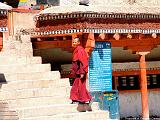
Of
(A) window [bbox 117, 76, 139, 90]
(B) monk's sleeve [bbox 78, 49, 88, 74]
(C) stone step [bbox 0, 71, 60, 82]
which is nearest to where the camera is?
(B) monk's sleeve [bbox 78, 49, 88, 74]

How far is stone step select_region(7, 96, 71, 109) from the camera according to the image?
9.78 m

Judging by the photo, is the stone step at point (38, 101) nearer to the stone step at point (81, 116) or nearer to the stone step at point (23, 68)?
the stone step at point (81, 116)

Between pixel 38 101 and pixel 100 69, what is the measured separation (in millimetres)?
4039

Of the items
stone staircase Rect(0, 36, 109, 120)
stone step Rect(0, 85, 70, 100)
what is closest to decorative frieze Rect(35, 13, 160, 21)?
stone staircase Rect(0, 36, 109, 120)

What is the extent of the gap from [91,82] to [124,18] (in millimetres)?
2395

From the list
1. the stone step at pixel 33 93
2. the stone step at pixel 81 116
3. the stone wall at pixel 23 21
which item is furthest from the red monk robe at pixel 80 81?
the stone wall at pixel 23 21

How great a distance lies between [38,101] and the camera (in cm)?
1016

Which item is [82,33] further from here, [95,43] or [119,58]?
[119,58]

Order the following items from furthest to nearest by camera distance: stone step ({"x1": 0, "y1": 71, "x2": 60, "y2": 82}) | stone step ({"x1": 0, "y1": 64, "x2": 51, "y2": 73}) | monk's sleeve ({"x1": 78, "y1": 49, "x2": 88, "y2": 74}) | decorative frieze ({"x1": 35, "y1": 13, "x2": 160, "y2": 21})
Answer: decorative frieze ({"x1": 35, "y1": 13, "x2": 160, "y2": 21}) < stone step ({"x1": 0, "y1": 64, "x2": 51, "y2": 73}) < stone step ({"x1": 0, "y1": 71, "x2": 60, "y2": 82}) < monk's sleeve ({"x1": 78, "y1": 49, "x2": 88, "y2": 74})

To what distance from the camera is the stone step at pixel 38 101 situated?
32.1 feet

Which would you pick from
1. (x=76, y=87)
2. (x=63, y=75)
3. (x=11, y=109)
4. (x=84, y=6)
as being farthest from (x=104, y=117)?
(x=63, y=75)

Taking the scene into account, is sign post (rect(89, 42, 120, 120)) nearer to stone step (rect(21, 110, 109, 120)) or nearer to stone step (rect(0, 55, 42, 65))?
stone step (rect(0, 55, 42, 65))

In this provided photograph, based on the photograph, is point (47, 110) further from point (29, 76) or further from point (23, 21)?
point (23, 21)

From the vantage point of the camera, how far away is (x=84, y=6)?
13359mm
